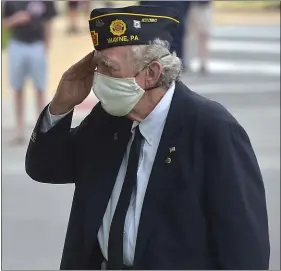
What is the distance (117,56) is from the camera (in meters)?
2.49

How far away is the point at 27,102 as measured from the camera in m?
10.0

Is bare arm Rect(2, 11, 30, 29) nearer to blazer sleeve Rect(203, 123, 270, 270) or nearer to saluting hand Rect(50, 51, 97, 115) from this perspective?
saluting hand Rect(50, 51, 97, 115)

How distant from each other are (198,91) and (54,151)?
8213mm

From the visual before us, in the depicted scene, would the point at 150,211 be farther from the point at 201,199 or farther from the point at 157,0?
the point at 157,0

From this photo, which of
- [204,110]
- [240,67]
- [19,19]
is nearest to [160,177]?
[204,110]

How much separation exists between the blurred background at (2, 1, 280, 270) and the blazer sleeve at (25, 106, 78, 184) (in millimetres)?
1611

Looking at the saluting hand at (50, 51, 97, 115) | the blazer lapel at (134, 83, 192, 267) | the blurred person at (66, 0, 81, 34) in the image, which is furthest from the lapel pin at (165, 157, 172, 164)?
the blurred person at (66, 0, 81, 34)

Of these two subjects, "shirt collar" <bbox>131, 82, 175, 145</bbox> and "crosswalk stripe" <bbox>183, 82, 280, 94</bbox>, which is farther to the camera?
"crosswalk stripe" <bbox>183, 82, 280, 94</bbox>

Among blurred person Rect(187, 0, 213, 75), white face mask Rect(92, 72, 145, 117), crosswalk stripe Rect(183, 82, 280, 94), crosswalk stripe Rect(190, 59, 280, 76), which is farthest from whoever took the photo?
crosswalk stripe Rect(190, 59, 280, 76)

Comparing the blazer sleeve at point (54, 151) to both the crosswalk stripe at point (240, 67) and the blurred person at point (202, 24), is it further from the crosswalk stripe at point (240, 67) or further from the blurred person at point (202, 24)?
the crosswalk stripe at point (240, 67)

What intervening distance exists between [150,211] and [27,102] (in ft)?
25.4

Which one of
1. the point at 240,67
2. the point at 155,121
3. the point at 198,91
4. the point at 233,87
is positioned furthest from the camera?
the point at 240,67

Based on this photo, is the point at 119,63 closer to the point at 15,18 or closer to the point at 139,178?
the point at 139,178

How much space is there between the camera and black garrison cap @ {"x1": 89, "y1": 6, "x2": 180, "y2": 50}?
2467 millimetres
